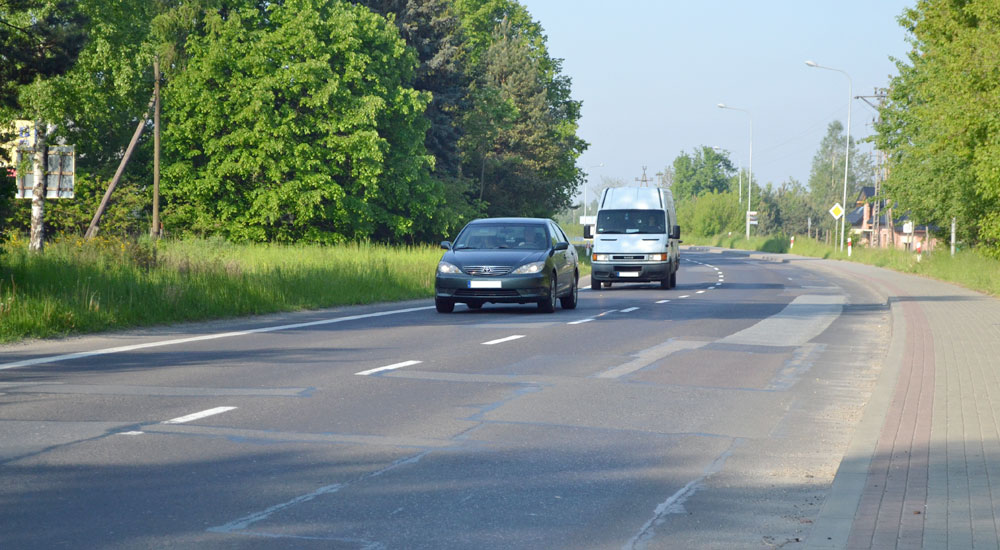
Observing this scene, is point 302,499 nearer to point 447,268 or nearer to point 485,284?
point 485,284

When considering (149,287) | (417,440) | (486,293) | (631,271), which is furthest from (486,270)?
(417,440)

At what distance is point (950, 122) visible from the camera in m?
26.8

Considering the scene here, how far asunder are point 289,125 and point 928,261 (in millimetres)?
25174

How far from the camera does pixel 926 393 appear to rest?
404 inches

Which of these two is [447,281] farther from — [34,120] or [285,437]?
[34,120]

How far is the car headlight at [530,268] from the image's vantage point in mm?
20484

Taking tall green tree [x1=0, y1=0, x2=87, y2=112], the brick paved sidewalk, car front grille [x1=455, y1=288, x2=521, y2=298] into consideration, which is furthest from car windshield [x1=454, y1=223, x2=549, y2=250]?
tall green tree [x1=0, y1=0, x2=87, y2=112]

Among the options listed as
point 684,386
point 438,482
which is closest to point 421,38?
point 684,386

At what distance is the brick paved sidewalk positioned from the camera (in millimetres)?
5352

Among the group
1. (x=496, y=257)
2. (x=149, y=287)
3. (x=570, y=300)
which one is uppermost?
(x=496, y=257)

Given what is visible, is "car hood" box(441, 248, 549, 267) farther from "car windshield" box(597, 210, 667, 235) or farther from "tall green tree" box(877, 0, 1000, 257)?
"car windshield" box(597, 210, 667, 235)

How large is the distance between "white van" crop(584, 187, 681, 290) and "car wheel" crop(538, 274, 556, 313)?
9614mm

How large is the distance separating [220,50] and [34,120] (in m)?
11.9

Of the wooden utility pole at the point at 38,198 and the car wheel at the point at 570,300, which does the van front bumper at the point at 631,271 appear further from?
the wooden utility pole at the point at 38,198
